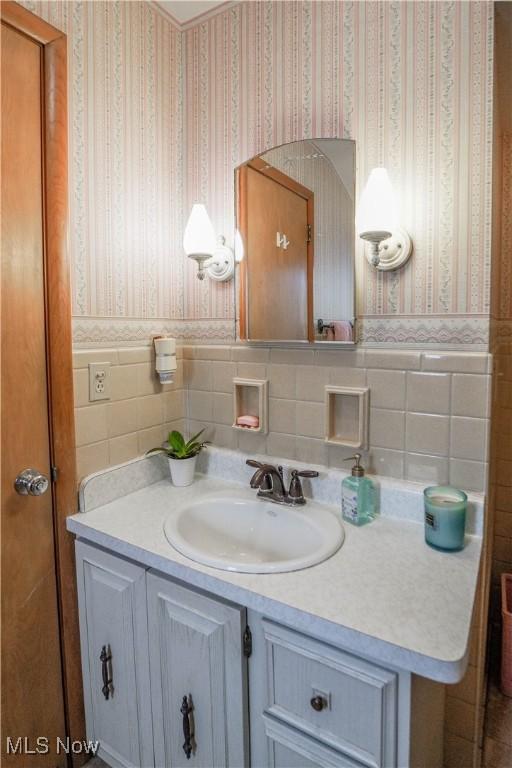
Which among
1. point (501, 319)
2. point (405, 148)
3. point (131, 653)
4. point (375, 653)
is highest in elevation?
point (405, 148)

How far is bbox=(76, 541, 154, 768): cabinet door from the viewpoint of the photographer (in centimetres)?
112

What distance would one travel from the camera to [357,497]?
45.1 inches

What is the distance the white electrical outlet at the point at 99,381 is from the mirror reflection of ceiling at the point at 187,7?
1.22 meters

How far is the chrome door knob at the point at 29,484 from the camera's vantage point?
1.10 metres

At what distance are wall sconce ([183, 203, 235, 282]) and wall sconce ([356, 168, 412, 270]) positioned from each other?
49 cm

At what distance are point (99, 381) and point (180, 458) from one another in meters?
0.37

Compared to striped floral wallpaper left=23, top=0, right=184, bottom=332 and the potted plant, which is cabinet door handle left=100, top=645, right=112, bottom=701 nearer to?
the potted plant

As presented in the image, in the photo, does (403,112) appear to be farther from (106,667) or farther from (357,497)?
Result: (106,667)

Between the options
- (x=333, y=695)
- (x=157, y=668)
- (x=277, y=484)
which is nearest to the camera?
(x=333, y=695)

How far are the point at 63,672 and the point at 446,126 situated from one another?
181cm

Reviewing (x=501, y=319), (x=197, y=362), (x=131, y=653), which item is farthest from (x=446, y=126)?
(x=131, y=653)

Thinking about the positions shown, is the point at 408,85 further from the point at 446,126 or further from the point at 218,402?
the point at 218,402

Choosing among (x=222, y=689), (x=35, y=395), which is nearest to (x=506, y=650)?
(x=222, y=689)

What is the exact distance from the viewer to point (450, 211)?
1090mm
